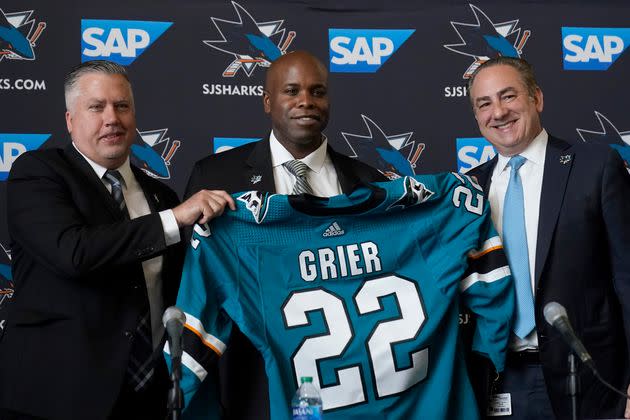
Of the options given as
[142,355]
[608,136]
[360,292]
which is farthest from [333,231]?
[608,136]

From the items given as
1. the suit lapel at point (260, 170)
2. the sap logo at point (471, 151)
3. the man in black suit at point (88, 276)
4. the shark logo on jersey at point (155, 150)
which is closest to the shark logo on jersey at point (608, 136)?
the sap logo at point (471, 151)

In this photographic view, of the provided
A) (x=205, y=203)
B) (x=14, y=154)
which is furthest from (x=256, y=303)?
(x=14, y=154)

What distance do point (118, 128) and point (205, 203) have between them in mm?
460

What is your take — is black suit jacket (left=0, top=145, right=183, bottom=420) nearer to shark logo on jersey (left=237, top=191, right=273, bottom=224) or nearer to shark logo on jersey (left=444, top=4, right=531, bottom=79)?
shark logo on jersey (left=237, top=191, right=273, bottom=224)

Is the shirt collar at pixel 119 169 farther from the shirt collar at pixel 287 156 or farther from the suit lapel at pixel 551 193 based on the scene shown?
the suit lapel at pixel 551 193

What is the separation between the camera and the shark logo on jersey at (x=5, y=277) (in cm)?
375

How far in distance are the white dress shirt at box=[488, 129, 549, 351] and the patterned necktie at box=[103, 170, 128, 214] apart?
124 cm

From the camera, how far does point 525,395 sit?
2645 millimetres

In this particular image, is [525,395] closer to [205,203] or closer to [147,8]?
[205,203]

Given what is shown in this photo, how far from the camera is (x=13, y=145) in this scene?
3773mm

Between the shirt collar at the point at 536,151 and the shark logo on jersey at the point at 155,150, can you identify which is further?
the shark logo on jersey at the point at 155,150

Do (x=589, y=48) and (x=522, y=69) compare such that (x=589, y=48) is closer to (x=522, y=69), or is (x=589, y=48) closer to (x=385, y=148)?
(x=385, y=148)

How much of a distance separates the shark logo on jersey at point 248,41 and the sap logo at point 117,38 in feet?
0.89

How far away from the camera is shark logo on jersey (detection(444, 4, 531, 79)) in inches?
158
